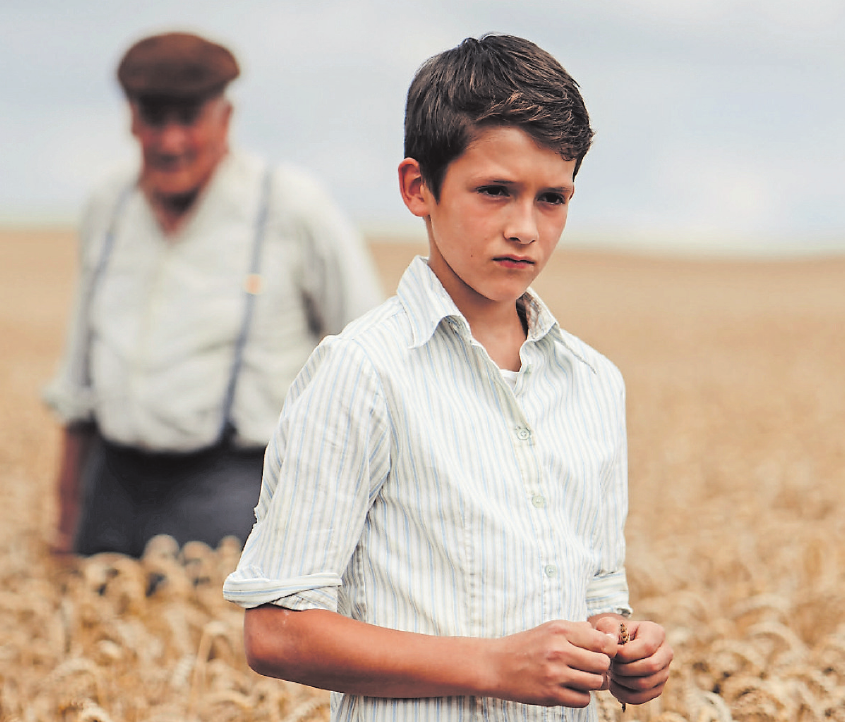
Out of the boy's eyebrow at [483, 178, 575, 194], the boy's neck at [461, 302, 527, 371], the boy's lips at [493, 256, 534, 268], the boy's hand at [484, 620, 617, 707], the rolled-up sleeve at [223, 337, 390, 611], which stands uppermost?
the boy's eyebrow at [483, 178, 575, 194]

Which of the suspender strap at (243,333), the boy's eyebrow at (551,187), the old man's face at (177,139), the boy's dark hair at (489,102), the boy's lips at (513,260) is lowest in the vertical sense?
the boy's lips at (513,260)

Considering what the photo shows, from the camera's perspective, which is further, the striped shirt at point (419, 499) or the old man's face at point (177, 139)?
the old man's face at point (177, 139)

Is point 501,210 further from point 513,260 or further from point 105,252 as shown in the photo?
point 105,252

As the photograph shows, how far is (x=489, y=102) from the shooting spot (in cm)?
167

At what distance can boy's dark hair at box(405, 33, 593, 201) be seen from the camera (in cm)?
167

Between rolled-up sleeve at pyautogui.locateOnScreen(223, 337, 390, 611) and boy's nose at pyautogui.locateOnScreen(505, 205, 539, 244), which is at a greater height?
boy's nose at pyautogui.locateOnScreen(505, 205, 539, 244)

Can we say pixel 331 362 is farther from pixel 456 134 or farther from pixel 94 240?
pixel 94 240

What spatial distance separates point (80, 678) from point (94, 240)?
2031 millimetres

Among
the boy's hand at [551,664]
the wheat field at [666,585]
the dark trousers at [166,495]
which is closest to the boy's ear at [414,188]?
the boy's hand at [551,664]

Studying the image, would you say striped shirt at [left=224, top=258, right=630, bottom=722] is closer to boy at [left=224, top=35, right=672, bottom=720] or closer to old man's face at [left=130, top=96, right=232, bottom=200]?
boy at [left=224, top=35, right=672, bottom=720]

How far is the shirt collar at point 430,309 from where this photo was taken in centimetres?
171

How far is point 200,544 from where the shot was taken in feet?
14.4

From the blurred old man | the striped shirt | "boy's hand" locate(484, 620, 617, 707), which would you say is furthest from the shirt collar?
the blurred old man

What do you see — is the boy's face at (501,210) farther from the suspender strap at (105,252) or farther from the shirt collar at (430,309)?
the suspender strap at (105,252)
